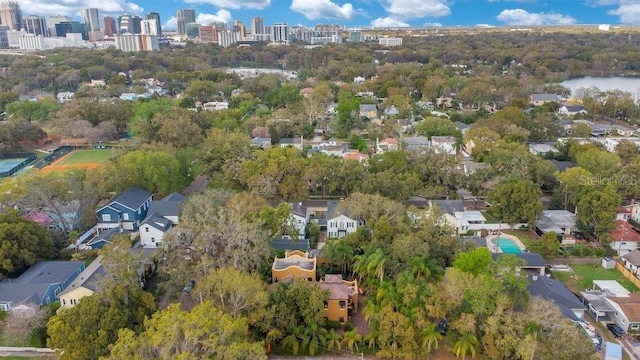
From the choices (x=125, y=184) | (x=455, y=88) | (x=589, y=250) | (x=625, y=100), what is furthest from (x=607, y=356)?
(x=455, y=88)

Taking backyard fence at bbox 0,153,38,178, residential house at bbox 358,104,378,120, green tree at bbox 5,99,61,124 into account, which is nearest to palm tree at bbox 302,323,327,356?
backyard fence at bbox 0,153,38,178

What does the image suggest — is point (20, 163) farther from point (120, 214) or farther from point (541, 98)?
point (541, 98)

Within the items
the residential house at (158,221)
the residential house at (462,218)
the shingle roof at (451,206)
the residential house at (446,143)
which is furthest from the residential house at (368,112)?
the residential house at (158,221)

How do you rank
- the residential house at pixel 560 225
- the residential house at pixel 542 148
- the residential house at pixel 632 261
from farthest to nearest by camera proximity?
the residential house at pixel 542 148
the residential house at pixel 560 225
the residential house at pixel 632 261

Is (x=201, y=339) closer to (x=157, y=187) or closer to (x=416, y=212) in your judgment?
(x=416, y=212)

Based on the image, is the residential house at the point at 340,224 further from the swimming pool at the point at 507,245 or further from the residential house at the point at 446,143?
the residential house at the point at 446,143

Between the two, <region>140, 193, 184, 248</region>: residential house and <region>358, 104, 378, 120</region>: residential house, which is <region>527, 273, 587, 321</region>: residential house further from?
<region>358, 104, 378, 120</region>: residential house
